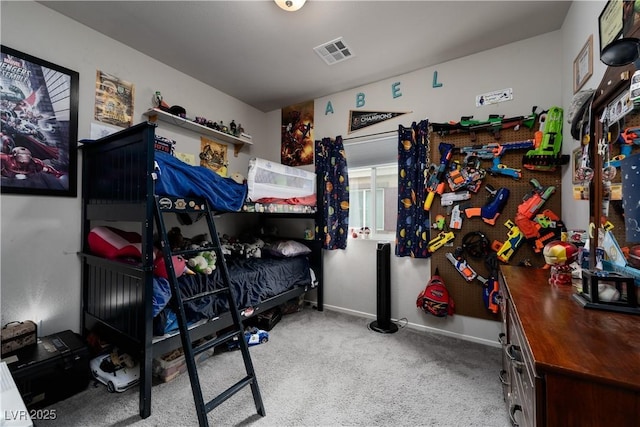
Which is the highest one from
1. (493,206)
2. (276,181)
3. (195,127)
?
(195,127)

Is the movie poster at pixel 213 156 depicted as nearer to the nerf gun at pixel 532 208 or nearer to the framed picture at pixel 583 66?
the nerf gun at pixel 532 208

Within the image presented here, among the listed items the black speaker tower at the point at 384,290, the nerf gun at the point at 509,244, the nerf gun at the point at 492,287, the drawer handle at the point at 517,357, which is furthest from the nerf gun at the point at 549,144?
the drawer handle at the point at 517,357

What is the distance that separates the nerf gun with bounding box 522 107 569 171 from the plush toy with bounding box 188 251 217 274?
275cm

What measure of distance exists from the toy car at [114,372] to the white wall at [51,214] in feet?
1.65

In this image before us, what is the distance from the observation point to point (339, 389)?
179cm

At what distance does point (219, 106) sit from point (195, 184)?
179 cm

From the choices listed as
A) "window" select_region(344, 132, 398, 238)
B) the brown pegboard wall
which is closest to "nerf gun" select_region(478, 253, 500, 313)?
"window" select_region(344, 132, 398, 238)

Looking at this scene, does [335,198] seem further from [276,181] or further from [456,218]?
[456,218]

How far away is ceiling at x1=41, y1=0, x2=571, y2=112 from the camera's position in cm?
194

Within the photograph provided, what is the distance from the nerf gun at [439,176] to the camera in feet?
8.24

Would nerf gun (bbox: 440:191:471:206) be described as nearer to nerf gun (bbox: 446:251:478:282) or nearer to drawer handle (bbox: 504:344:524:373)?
nerf gun (bbox: 446:251:478:282)

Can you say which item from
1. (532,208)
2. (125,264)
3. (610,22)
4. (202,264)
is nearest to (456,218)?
(532,208)

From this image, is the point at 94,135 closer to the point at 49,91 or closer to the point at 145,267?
the point at 49,91

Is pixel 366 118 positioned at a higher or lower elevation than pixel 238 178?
higher
